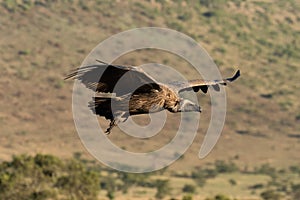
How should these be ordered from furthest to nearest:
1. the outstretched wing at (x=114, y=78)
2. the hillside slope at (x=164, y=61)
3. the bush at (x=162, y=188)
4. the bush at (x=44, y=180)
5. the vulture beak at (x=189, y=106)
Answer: the hillside slope at (x=164, y=61) → the bush at (x=162, y=188) → the bush at (x=44, y=180) → the vulture beak at (x=189, y=106) → the outstretched wing at (x=114, y=78)

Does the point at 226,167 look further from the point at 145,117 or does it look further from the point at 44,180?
the point at 44,180

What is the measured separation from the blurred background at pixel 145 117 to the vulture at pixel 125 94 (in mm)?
33919

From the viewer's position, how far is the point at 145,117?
86.0 m

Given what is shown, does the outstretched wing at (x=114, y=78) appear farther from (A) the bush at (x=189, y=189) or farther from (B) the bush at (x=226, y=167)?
(B) the bush at (x=226, y=167)

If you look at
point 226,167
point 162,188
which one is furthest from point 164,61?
point 162,188

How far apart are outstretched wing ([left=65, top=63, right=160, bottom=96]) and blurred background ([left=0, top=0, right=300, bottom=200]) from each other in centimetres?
3405

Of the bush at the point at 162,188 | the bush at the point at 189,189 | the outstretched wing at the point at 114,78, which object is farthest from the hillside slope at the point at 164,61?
the outstretched wing at the point at 114,78

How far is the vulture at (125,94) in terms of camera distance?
1777 centimetres

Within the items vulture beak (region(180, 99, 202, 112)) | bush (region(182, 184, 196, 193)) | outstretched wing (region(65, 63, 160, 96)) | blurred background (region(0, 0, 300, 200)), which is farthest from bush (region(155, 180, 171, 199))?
outstretched wing (region(65, 63, 160, 96))

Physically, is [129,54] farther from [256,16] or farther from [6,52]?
[256,16]

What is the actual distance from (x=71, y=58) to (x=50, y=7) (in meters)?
14.3

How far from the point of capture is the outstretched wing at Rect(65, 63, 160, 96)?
57.0 ft

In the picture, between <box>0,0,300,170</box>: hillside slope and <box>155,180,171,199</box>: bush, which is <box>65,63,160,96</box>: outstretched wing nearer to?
<box>155,180,171,199</box>: bush

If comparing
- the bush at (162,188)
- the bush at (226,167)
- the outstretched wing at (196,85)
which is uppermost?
the bush at (226,167)
